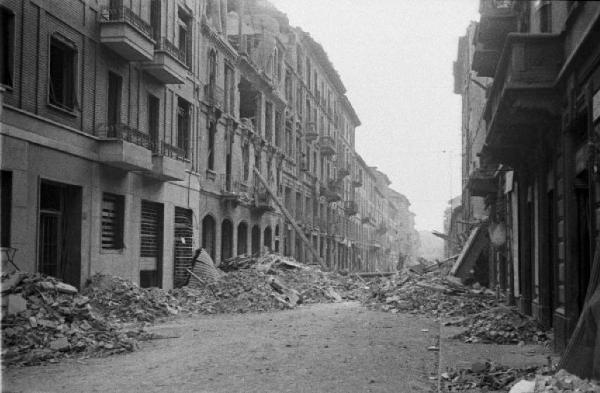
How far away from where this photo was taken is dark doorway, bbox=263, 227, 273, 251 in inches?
1308

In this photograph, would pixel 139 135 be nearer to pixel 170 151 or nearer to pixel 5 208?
pixel 170 151

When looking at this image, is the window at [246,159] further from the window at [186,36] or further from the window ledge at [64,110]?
the window ledge at [64,110]

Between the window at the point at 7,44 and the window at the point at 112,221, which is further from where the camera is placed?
the window at the point at 112,221

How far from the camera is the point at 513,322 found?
13203mm

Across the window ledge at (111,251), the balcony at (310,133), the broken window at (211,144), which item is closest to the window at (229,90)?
the broken window at (211,144)

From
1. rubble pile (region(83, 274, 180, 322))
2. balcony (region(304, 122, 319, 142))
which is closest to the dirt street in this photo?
rubble pile (region(83, 274, 180, 322))

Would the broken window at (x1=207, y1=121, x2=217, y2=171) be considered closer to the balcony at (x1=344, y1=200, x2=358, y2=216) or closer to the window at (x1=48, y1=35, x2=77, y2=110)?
the window at (x1=48, y1=35, x2=77, y2=110)

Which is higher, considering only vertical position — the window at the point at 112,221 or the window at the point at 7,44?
the window at the point at 7,44

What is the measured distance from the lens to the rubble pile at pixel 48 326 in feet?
31.8

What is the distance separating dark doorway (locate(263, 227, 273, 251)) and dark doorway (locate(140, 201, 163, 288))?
41.1ft

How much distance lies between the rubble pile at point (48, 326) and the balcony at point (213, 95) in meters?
14.0

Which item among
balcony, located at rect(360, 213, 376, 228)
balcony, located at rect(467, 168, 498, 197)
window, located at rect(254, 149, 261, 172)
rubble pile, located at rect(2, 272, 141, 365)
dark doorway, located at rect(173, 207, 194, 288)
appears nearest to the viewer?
rubble pile, located at rect(2, 272, 141, 365)

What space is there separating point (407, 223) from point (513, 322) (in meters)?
113

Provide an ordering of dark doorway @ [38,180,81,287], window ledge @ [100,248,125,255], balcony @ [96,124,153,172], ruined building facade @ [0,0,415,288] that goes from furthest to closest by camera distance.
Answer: window ledge @ [100,248,125,255] → balcony @ [96,124,153,172] → dark doorway @ [38,180,81,287] → ruined building facade @ [0,0,415,288]
